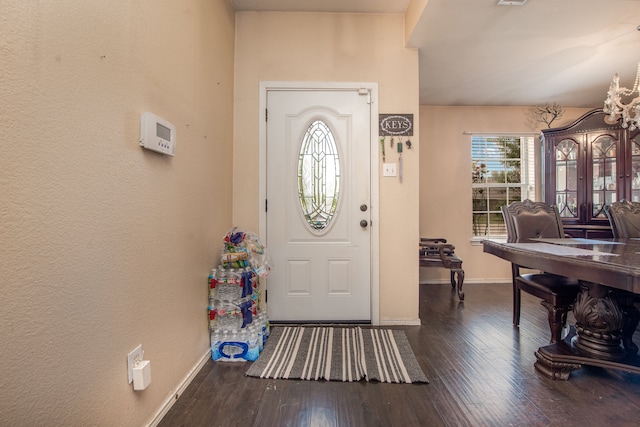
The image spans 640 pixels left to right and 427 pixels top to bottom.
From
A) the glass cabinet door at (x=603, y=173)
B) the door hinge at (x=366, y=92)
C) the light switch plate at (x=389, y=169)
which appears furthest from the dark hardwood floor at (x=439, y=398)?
the glass cabinet door at (x=603, y=173)

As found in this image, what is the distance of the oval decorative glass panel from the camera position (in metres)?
2.63

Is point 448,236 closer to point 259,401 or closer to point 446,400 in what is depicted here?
point 446,400

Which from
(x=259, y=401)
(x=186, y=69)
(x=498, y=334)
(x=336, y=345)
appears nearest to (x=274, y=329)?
(x=336, y=345)

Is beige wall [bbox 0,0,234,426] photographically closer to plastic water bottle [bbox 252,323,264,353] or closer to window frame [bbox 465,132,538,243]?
plastic water bottle [bbox 252,323,264,353]

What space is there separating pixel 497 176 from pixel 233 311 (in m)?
4.09

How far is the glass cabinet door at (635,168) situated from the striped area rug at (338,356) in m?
3.42

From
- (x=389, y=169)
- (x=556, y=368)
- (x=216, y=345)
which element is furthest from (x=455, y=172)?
(x=216, y=345)

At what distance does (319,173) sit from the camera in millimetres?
2631

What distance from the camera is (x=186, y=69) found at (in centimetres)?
167

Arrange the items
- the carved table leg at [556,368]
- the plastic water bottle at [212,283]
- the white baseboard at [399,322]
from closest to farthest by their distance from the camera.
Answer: the carved table leg at [556,368]
the plastic water bottle at [212,283]
the white baseboard at [399,322]

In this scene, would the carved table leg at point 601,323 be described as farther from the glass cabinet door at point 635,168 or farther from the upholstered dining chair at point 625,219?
the glass cabinet door at point 635,168

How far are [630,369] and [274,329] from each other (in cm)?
224

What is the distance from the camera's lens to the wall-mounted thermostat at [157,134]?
1247 mm

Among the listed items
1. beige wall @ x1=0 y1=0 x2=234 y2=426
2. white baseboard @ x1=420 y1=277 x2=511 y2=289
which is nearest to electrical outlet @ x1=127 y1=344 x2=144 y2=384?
beige wall @ x1=0 y1=0 x2=234 y2=426
